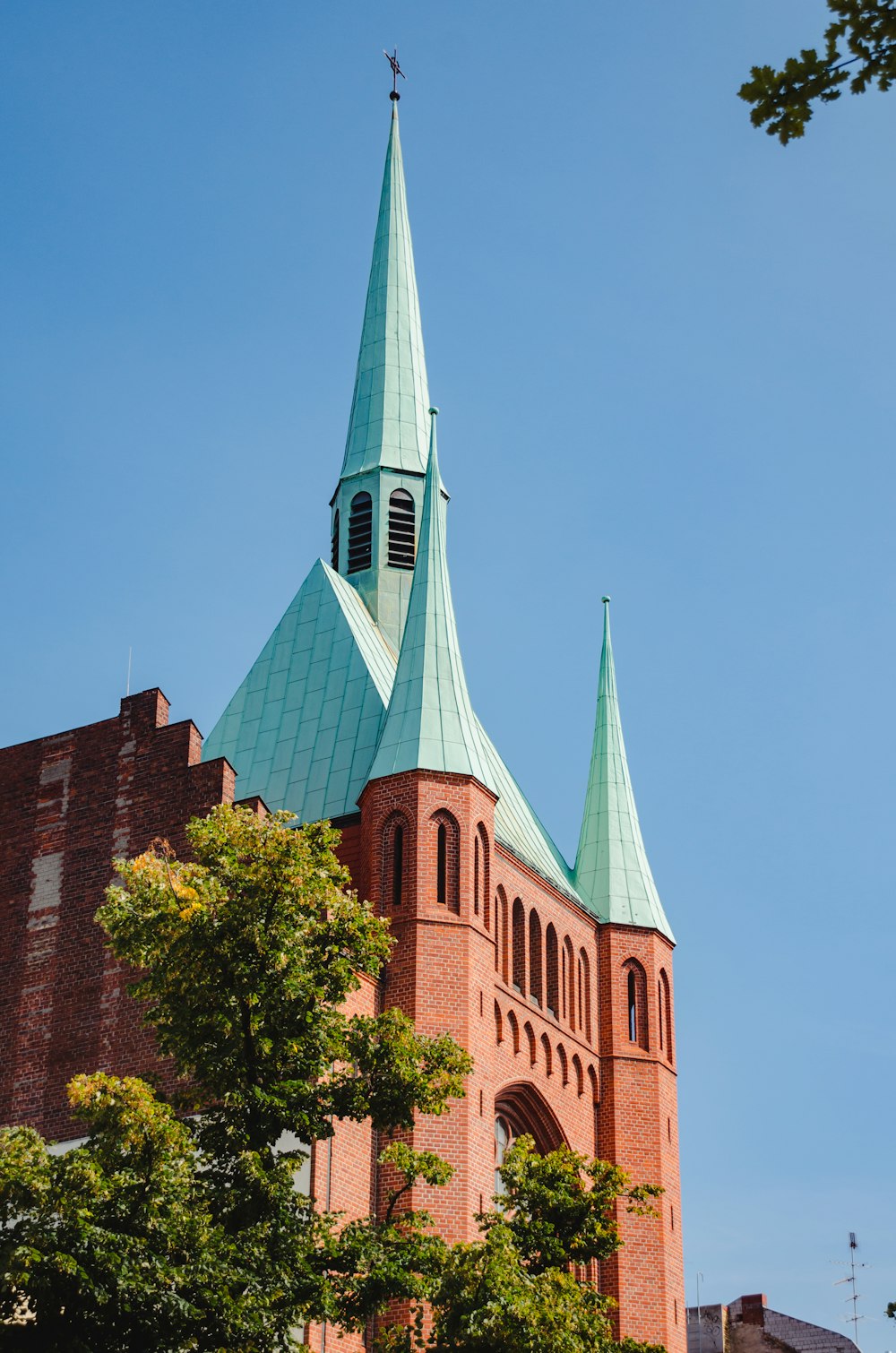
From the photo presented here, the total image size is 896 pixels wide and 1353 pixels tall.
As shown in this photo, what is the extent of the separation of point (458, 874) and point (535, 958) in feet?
16.7

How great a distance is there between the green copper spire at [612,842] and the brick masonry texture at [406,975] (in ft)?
9.71

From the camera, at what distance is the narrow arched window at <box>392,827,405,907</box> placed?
35438mm

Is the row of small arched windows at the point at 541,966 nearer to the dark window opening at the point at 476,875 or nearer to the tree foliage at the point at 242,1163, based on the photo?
the dark window opening at the point at 476,875

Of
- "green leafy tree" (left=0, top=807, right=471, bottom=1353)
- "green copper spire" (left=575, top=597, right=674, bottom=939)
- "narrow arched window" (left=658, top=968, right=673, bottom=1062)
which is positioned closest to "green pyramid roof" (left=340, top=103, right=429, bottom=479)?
"green copper spire" (left=575, top=597, right=674, bottom=939)

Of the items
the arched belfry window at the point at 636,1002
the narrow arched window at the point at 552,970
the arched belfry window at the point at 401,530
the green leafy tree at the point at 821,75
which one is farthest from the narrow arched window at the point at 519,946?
the green leafy tree at the point at 821,75

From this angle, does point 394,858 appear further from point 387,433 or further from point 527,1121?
point 387,433

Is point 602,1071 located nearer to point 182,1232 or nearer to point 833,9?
point 182,1232

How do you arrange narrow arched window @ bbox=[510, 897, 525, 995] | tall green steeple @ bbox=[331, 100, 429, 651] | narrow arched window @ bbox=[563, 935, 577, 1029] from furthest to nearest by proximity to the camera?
tall green steeple @ bbox=[331, 100, 429, 651], narrow arched window @ bbox=[563, 935, 577, 1029], narrow arched window @ bbox=[510, 897, 525, 995]

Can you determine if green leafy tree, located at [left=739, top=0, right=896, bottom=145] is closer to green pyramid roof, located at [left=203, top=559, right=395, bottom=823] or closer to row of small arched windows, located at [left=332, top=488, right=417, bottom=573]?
green pyramid roof, located at [left=203, top=559, right=395, bottom=823]

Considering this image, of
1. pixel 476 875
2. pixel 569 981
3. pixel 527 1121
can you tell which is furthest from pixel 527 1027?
pixel 476 875

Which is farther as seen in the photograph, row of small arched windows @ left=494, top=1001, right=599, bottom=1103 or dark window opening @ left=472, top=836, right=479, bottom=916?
row of small arched windows @ left=494, top=1001, right=599, bottom=1103

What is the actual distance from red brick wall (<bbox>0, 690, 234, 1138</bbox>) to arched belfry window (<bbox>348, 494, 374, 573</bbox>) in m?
12.1

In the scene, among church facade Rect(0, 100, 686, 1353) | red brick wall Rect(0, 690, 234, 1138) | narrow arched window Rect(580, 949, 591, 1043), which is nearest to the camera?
red brick wall Rect(0, 690, 234, 1138)

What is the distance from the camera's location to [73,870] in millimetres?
35094
